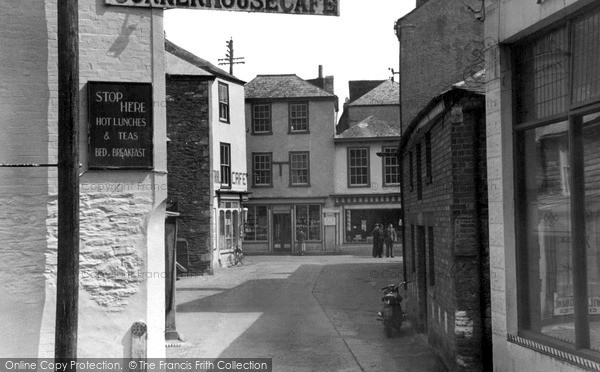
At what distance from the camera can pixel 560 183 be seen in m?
7.06

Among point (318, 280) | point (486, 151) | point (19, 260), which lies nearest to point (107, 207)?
point (19, 260)

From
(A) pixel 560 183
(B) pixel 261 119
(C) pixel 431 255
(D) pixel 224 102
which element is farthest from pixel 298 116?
(A) pixel 560 183

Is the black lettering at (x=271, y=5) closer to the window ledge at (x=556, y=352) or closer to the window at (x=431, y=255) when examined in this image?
the window ledge at (x=556, y=352)

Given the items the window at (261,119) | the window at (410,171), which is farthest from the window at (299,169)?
the window at (410,171)

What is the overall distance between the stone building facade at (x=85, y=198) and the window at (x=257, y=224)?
32923 millimetres

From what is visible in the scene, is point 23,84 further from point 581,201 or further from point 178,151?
point 178,151

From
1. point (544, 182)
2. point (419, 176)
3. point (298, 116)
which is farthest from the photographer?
point (298, 116)

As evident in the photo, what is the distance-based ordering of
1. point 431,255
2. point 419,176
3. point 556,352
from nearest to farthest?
1. point 556,352
2. point 431,255
3. point 419,176

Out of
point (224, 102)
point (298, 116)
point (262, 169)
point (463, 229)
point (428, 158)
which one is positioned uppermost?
point (298, 116)

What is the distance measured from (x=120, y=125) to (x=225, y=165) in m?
23.6

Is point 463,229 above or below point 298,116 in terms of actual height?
below

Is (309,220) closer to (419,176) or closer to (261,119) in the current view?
(261,119)

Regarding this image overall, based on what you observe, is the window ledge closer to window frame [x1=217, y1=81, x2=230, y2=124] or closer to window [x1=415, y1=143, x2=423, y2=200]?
window [x1=415, y1=143, x2=423, y2=200]

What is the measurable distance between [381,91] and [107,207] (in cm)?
3873
